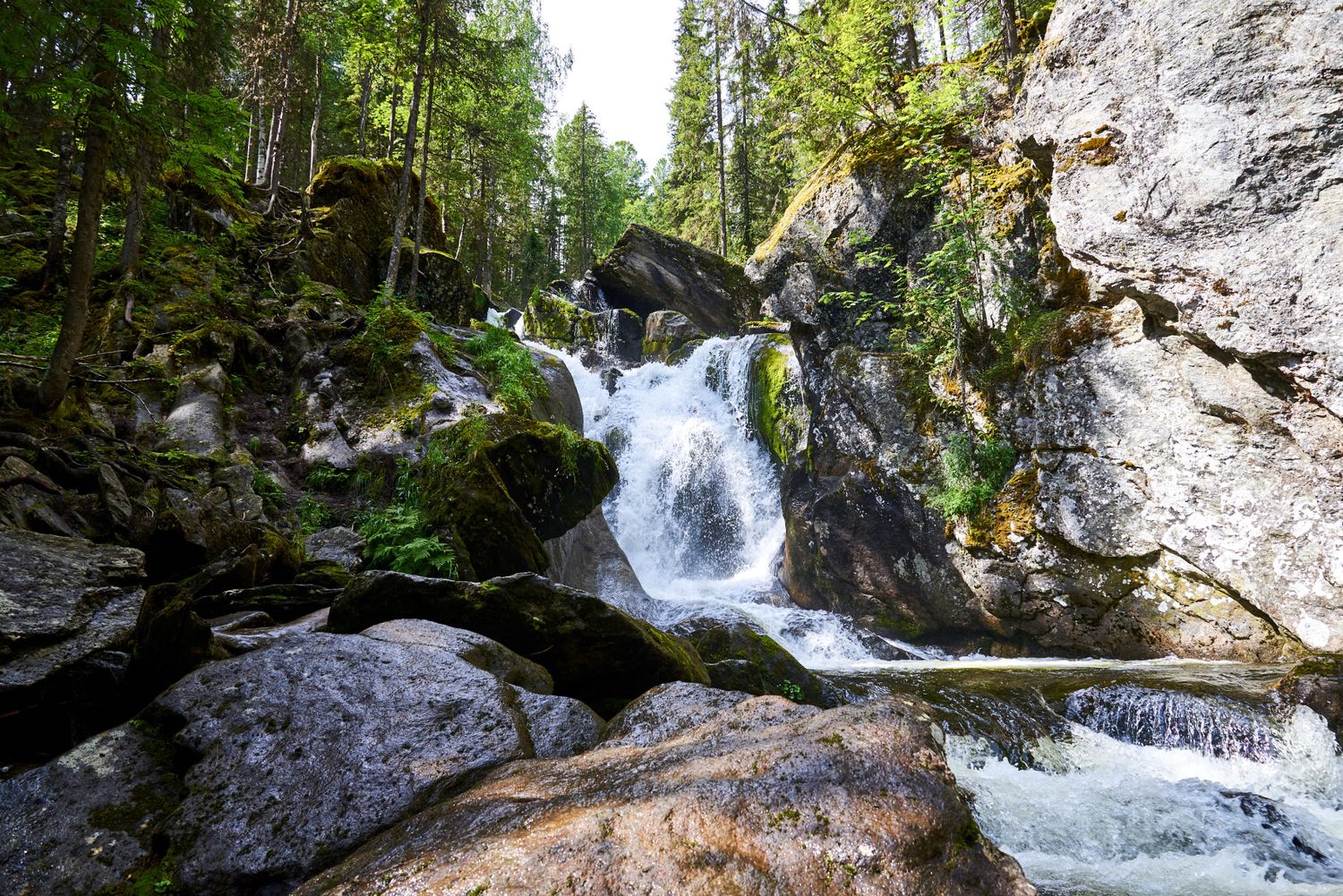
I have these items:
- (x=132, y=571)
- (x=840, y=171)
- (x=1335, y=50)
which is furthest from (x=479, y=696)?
→ (x=840, y=171)

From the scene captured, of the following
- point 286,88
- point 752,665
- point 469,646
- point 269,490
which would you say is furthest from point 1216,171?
point 286,88

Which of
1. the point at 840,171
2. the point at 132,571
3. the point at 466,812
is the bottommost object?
the point at 466,812

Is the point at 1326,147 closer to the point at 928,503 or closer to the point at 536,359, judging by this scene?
the point at 928,503

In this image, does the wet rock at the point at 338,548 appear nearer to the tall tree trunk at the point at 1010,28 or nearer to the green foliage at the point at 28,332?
the green foliage at the point at 28,332

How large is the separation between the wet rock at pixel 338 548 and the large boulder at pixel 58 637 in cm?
231

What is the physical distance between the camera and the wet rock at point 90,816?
232cm

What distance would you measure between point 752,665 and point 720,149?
24.7 metres

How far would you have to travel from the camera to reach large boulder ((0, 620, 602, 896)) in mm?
2422

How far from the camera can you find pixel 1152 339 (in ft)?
29.8

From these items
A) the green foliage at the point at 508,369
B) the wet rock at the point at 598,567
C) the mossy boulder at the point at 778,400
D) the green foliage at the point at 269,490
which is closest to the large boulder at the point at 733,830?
the green foliage at the point at 269,490

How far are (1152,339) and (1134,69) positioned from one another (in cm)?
393

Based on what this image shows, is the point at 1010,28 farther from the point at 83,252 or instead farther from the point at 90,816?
the point at 90,816

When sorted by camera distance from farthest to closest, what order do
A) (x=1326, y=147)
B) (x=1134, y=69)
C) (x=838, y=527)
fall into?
(x=838, y=527) < (x=1134, y=69) < (x=1326, y=147)

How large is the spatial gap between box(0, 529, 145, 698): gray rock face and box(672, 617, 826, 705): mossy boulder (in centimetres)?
501
